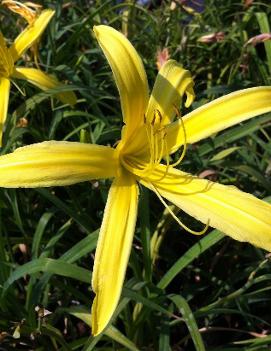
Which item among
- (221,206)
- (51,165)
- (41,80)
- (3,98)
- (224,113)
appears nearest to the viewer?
(51,165)

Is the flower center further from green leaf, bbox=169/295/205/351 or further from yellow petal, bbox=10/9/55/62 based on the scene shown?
yellow petal, bbox=10/9/55/62

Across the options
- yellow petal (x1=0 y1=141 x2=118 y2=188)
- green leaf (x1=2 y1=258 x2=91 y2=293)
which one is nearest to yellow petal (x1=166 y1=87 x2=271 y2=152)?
yellow petal (x1=0 y1=141 x2=118 y2=188)

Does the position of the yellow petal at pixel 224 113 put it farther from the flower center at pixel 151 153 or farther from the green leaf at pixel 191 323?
the green leaf at pixel 191 323

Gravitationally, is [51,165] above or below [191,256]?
above

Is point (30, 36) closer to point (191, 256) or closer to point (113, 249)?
point (191, 256)

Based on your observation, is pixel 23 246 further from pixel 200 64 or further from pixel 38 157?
pixel 200 64

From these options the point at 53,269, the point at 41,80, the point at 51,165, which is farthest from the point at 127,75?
the point at 41,80

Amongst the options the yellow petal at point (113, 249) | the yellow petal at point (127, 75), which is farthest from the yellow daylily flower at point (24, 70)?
the yellow petal at point (113, 249)

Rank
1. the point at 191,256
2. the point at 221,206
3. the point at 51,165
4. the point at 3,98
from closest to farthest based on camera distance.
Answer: the point at 51,165 < the point at 221,206 < the point at 191,256 < the point at 3,98
